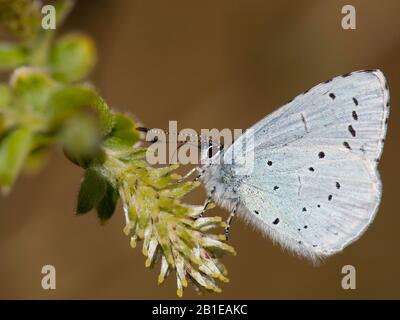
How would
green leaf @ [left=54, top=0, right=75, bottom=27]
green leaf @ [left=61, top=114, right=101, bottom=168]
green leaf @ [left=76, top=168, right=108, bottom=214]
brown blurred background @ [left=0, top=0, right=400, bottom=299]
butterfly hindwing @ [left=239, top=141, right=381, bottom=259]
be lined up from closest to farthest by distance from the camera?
green leaf @ [left=61, top=114, right=101, bottom=168]
green leaf @ [left=76, top=168, right=108, bottom=214]
green leaf @ [left=54, top=0, right=75, bottom=27]
butterfly hindwing @ [left=239, top=141, right=381, bottom=259]
brown blurred background @ [left=0, top=0, right=400, bottom=299]

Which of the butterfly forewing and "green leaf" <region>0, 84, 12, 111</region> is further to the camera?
the butterfly forewing

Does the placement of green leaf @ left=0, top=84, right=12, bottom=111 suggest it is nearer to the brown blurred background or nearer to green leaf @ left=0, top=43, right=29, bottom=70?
green leaf @ left=0, top=43, right=29, bottom=70

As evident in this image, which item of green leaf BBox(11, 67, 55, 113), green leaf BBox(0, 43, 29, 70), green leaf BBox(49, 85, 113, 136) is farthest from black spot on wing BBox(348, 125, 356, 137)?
green leaf BBox(0, 43, 29, 70)

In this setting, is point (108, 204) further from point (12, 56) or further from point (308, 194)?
point (308, 194)

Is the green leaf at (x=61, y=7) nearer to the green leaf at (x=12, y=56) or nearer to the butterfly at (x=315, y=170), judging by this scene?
the green leaf at (x=12, y=56)

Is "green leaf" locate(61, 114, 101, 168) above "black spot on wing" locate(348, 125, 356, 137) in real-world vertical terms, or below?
below

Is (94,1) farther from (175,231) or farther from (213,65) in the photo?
(175,231)

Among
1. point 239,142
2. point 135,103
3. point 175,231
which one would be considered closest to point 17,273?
point 135,103

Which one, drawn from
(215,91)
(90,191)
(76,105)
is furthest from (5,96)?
(215,91)
